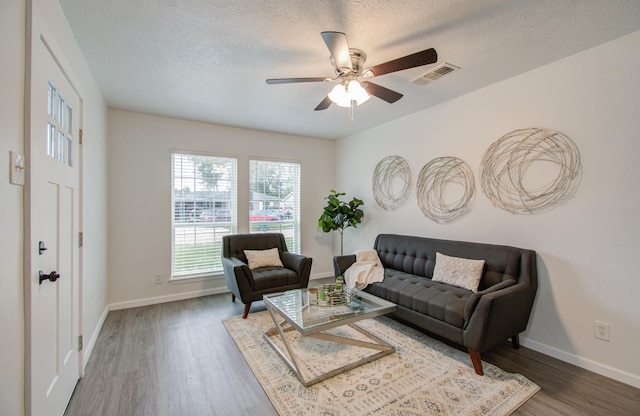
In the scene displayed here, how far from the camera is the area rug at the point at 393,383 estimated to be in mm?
1833

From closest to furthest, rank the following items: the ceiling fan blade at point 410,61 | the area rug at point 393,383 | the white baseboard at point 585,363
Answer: the ceiling fan blade at point 410,61, the area rug at point 393,383, the white baseboard at point 585,363

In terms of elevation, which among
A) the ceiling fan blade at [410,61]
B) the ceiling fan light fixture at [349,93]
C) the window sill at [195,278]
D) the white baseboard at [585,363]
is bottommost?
the white baseboard at [585,363]

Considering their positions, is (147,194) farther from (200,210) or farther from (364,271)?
(364,271)

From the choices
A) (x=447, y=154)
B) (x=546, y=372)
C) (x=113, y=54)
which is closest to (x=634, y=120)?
(x=447, y=154)

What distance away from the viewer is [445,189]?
11.1ft

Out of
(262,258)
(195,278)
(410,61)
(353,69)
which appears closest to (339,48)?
(353,69)

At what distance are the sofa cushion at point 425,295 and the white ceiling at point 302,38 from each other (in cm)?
206

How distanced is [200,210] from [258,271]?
1401mm

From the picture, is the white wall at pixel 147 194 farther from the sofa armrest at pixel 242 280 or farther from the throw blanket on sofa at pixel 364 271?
the throw blanket on sofa at pixel 364 271

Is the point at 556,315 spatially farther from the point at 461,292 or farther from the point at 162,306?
the point at 162,306

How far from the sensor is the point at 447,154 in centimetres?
337

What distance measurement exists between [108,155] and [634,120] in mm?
5220

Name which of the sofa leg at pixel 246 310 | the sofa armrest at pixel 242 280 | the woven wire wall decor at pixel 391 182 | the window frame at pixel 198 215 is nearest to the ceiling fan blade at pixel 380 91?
the woven wire wall decor at pixel 391 182

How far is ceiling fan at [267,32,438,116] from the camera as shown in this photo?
5.68 ft
